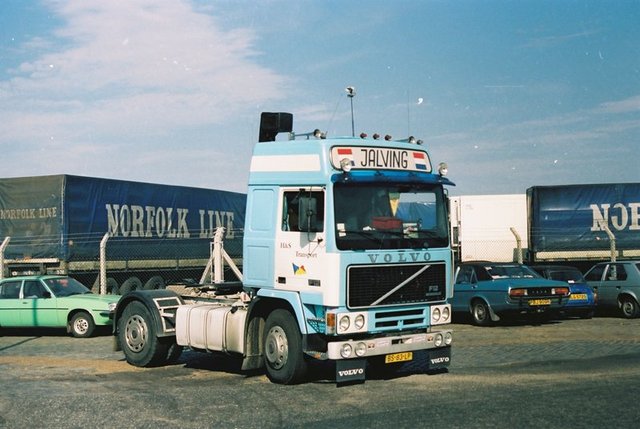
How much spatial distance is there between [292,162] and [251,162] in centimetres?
A: 88

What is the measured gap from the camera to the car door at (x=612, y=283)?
2034 centimetres

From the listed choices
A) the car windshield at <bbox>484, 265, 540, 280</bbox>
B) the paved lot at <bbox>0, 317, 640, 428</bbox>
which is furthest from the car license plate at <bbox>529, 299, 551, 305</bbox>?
the paved lot at <bbox>0, 317, 640, 428</bbox>

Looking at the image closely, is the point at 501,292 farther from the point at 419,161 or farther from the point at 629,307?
the point at 419,161

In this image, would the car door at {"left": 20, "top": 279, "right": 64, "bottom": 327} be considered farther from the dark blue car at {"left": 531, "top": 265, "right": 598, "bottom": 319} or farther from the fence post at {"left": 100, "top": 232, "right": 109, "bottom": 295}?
the dark blue car at {"left": 531, "top": 265, "right": 598, "bottom": 319}

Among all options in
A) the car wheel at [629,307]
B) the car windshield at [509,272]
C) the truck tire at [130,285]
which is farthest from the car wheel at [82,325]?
the car wheel at [629,307]

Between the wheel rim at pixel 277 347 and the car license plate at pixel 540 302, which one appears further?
the car license plate at pixel 540 302

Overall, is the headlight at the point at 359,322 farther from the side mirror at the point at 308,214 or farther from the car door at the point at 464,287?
the car door at the point at 464,287

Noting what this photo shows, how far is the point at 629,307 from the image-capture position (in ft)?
65.9

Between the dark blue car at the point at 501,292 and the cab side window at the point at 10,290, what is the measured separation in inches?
389

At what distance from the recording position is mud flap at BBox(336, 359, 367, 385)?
1009 centimetres

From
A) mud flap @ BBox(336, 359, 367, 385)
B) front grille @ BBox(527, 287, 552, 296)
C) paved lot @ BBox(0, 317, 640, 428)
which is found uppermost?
front grille @ BBox(527, 287, 552, 296)

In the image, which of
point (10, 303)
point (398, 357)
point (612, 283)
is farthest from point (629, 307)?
point (10, 303)

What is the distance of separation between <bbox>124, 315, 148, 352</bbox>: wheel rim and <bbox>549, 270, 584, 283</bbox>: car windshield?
11.3m

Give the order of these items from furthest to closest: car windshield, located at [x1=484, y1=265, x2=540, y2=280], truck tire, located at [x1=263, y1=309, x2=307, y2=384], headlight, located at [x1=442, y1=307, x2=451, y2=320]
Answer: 1. car windshield, located at [x1=484, y1=265, x2=540, y2=280]
2. headlight, located at [x1=442, y1=307, x2=451, y2=320]
3. truck tire, located at [x1=263, y1=309, x2=307, y2=384]
